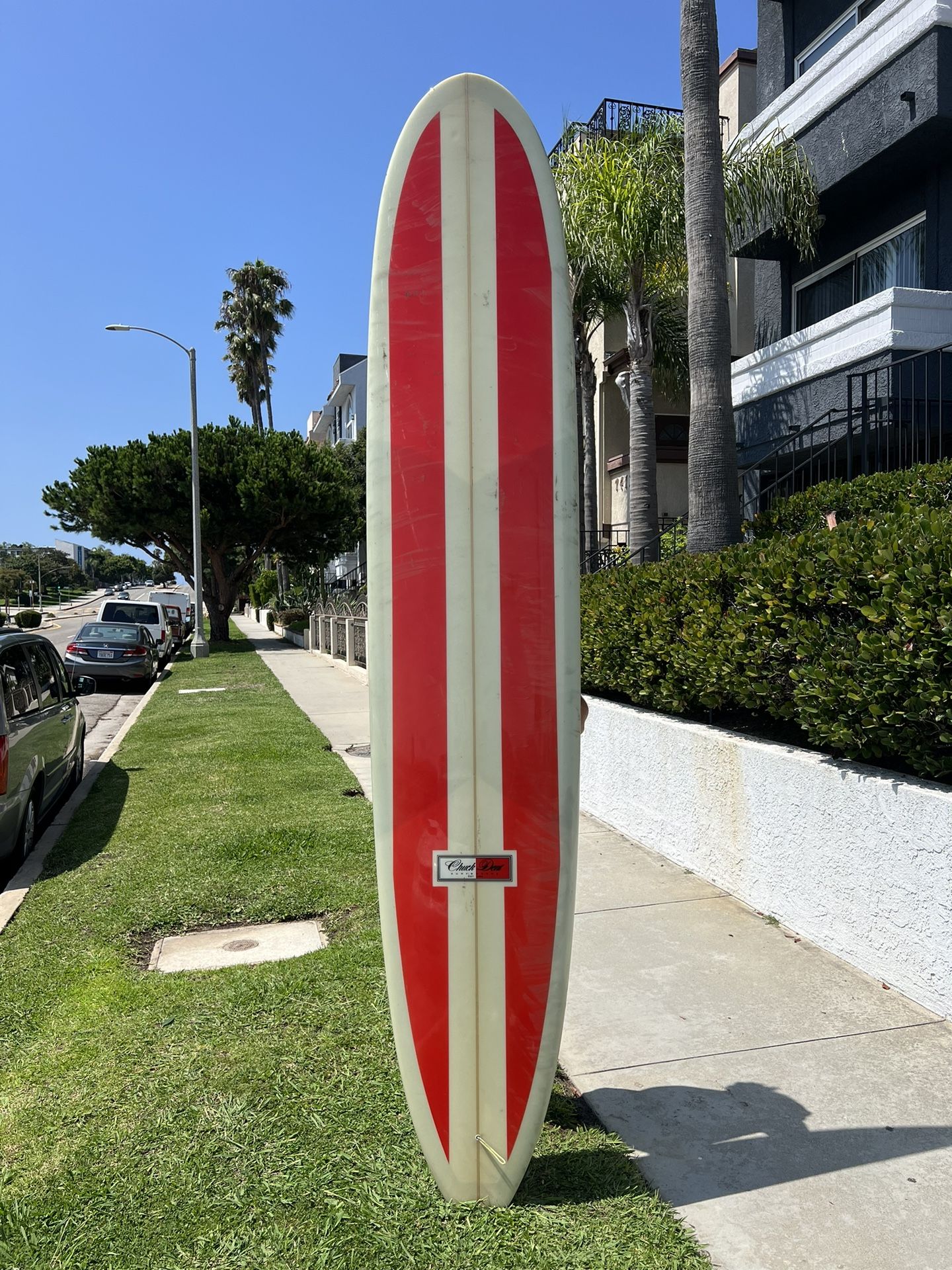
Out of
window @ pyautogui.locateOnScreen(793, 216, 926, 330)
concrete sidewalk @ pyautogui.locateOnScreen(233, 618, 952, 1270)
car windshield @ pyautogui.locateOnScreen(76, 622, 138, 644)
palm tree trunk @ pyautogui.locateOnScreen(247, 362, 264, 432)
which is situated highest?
palm tree trunk @ pyautogui.locateOnScreen(247, 362, 264, 432)

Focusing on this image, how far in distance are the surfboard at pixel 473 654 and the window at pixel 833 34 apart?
37.3ft

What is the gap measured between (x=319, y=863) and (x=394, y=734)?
3484mm

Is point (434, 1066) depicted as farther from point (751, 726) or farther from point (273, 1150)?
point (751, 726)

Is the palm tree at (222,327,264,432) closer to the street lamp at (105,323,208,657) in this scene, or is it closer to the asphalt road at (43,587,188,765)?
the street lamp at (105,323,208,657)

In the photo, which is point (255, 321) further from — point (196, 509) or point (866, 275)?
point (866, 275)

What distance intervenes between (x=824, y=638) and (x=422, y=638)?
2.43 m

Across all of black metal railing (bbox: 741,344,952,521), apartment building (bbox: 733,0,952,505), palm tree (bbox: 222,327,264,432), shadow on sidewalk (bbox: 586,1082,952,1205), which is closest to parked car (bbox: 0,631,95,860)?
shadow on sidewalk (bbox: 586,1082,952,1205)

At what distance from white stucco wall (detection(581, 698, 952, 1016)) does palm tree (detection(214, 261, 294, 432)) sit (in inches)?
1726

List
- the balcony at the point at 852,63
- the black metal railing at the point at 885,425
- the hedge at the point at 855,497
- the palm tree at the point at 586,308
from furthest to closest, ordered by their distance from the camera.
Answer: the palm tree at the point at 586,308, the balcony at the point at 852,63, the black metal railing at the point at 885,425, the hedge at the point at 855,497

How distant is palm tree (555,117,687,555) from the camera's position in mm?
11508

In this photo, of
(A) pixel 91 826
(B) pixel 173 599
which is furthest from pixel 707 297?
(B) pixel 173 599

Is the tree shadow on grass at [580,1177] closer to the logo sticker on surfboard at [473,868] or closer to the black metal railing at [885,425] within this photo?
the logo sticker on surfboard at [473,868]

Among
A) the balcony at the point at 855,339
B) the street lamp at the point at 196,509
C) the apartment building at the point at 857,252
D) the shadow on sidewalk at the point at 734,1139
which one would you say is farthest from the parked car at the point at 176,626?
the shadow on sidewalk at the point at 734,1139

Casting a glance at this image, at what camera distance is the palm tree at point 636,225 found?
1151cm
